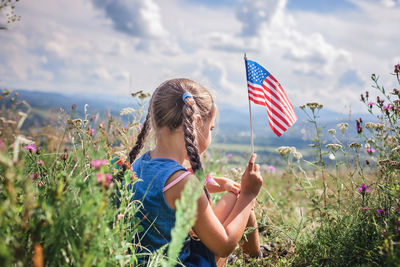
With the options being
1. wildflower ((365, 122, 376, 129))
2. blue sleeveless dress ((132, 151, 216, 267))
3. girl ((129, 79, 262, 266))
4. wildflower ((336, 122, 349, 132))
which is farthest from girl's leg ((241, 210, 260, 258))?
wildflower ((365, 122, 376, 129))

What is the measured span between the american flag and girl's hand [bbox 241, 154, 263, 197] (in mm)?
726

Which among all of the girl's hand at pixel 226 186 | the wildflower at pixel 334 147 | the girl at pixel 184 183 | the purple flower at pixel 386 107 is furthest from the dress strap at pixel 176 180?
the purple flower at pixel 386 107

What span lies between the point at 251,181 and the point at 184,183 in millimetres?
617

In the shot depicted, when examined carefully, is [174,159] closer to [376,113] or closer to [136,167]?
[136,167]

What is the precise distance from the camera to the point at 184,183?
2.20 metres

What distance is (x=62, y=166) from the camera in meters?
2.36

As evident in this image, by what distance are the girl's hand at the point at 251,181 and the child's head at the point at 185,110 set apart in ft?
1.53

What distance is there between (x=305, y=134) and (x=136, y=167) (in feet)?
7.70

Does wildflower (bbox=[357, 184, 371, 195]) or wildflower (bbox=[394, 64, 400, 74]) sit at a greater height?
wildflower (bbox=[394, 64, 400, 74])

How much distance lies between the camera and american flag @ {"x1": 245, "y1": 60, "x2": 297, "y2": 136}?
3.15 metres

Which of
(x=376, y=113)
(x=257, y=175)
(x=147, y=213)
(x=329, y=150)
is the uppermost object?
(x=376, y=113)

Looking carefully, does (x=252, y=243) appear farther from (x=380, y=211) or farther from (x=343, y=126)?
(x=343, y=126)

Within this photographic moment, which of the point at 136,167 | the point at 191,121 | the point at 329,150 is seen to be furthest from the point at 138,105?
→ the point at 329,150

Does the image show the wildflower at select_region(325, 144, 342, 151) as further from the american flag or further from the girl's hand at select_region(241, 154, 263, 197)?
the girl's hand at select_region(241, 154, 263, 197)
